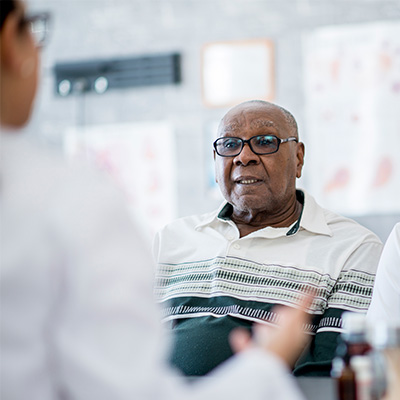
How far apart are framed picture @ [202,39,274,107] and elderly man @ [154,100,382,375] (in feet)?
A: 4.91

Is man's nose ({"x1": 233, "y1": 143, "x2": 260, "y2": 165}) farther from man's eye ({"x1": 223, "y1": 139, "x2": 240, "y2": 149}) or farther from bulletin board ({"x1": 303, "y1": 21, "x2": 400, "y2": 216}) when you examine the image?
bulletin board ({"x1": 303, "y1": 21, "x2": 400, "y2": 216})

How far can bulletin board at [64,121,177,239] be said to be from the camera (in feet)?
12.2

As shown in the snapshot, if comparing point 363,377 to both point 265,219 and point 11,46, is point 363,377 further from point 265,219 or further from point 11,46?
point 265,219

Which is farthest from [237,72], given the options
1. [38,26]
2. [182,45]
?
[38,26]

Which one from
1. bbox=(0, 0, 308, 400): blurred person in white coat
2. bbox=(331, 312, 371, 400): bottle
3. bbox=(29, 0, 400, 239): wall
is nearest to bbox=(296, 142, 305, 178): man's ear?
bbox=(29, 0, 400, 239): wall

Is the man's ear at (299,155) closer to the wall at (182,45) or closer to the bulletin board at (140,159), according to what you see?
the wall at (182,45)

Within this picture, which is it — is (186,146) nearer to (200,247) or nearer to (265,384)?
(200,247)

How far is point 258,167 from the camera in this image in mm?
2074

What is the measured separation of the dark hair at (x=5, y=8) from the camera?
2.22 feet

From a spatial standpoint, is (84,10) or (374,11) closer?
(374,11)

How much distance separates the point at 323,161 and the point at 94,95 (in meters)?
1.38

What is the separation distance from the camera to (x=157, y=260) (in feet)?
6.86

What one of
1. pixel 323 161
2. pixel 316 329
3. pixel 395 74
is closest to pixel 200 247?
pixel 316 329

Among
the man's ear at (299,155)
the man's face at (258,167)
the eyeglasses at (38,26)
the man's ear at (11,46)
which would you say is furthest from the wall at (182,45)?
the man's ear at (11,46)
